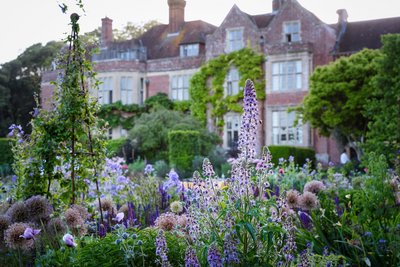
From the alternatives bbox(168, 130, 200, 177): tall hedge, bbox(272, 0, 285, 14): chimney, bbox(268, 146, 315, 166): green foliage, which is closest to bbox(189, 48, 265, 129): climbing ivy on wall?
bbox(272, 0, 285, 14): chimney

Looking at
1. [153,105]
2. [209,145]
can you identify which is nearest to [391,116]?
[209,145]

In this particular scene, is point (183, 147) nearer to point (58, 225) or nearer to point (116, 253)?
point (58, 225)

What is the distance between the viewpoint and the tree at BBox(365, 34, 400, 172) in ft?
45.9

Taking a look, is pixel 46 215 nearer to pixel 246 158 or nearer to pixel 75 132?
pixel 75 132

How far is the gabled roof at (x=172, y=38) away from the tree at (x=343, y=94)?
9.18m

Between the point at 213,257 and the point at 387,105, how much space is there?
43.2 feet

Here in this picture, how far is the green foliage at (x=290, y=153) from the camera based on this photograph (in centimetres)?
1942

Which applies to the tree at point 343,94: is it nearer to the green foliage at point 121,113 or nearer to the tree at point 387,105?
the tree at point 387,105

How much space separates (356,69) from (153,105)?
1088cm

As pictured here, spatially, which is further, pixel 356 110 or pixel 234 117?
pixel 234 117

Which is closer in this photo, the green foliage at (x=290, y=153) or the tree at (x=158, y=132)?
the green foliage at (x=290, y=153)

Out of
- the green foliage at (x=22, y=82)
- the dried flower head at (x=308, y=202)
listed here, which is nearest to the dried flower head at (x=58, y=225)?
the dried flower head at (x=308, y=202)

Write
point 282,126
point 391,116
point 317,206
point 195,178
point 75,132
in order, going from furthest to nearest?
point 282,126 < point 391,116 < point 75,132 < point 317,206 < point 195,178

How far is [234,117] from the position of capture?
25.0 metres
